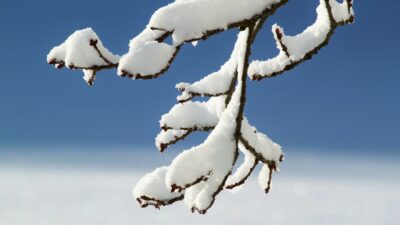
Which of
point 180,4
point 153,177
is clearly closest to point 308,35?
point 180,4

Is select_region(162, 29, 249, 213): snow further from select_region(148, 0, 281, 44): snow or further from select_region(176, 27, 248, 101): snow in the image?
select_region(176, 27, 248, 101): snow

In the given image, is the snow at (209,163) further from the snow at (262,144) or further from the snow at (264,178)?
the snow at (264,178)

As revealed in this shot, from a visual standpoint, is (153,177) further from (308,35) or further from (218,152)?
(308,35)

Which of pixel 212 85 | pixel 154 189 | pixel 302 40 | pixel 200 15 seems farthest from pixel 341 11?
pixel 154 189

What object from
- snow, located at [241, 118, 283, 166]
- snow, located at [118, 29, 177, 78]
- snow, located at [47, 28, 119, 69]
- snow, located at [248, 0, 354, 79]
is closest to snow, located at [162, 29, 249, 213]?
snow, located at [241, 118, 283, 166]

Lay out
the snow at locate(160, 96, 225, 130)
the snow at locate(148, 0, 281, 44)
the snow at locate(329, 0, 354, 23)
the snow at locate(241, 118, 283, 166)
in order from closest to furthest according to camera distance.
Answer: the snow at locate(148, 0, 281, 44)
the snow at locate(241, 118, 283, 166)
the snow at locate(160, 96, 225, 130)
the snow at locate(329, 0, 354, 23)

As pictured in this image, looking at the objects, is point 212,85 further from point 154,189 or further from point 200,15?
point 200,15
